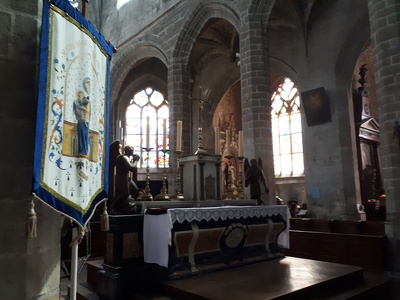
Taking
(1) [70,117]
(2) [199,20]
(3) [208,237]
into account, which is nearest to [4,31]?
(1) [70,117]

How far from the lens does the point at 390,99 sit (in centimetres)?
525

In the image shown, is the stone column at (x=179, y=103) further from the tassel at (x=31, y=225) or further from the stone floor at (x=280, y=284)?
the tassel at (x=31, y=225)

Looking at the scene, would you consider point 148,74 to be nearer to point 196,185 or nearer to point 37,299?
point 196,185

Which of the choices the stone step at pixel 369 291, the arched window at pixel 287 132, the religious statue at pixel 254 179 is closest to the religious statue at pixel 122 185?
the religious statue at pixel 254 179

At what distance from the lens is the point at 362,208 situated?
9.21 metres

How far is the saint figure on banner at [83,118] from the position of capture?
2115 millimetres

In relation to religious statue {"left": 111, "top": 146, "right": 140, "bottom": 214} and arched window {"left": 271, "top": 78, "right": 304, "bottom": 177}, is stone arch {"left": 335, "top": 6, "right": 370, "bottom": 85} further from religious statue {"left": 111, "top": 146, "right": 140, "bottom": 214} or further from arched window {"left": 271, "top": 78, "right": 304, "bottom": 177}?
religious statue {"left": 111, "top": 146, "right": 140, "bottom": 214}

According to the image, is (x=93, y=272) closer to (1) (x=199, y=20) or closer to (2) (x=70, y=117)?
(2) (x=70, y=117)

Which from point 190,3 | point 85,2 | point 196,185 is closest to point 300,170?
point 190,3

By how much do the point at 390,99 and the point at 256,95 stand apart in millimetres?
3248

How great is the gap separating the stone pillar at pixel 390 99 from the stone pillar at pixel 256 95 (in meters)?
2.80

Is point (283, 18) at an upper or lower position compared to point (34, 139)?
upper

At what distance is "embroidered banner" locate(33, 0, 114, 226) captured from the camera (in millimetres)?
1885

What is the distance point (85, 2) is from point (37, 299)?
6.75 ft
